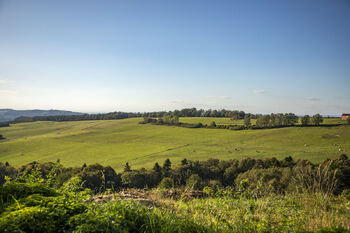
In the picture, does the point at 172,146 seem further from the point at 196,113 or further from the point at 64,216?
the point at 196,113

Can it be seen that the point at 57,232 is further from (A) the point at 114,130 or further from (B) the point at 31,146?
(A) the point at 114,130

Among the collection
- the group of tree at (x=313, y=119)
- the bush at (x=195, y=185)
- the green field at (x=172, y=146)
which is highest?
the group of tree at (x=313, y=119)

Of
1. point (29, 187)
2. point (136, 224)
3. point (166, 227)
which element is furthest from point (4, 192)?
point (166, 227)

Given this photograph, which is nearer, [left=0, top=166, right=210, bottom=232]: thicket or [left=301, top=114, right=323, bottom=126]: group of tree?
[left=0, top=166, right=210, bottom=232]: thicket

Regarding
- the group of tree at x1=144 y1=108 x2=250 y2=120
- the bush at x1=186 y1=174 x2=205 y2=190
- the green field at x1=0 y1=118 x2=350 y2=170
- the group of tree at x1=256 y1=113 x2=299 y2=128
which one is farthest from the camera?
the group of tree at x1=144 y1=108 x2=250 y2=120

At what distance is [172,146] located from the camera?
7681 centimetres

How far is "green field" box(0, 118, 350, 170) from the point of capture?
196ft

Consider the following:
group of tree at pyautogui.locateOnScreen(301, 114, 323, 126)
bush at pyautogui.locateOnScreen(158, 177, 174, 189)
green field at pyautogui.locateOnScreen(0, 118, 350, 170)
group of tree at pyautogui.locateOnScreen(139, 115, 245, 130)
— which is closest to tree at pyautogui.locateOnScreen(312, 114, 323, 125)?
group of tree at pyautogui.locateOnScreen(301, 114, 323, 126)

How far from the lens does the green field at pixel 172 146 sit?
59625 mm

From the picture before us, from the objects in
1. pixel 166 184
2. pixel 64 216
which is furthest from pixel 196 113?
pixel 64 216

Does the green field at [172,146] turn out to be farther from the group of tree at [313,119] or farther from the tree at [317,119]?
the tree at [317,119]

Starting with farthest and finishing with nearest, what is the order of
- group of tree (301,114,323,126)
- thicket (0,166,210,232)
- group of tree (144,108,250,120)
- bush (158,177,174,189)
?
1. group of tree (144,108,250,120)
2. group of tree (301,114,323,126)
3. bush (158,177,174,189)
4. thicket (0,166,210,232)

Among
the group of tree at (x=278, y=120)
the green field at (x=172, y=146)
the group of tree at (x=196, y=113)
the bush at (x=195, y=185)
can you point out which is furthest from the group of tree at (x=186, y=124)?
the bush at (x=195, y=185)

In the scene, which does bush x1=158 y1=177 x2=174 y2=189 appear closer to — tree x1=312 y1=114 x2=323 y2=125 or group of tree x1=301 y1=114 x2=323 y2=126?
group of tree x1=301 y1=114 x2=323 y2=126
